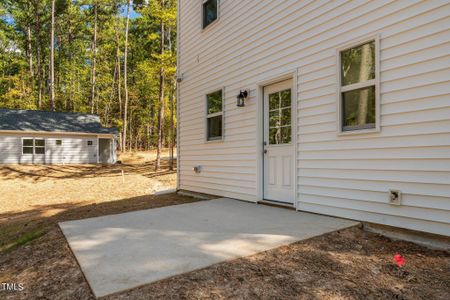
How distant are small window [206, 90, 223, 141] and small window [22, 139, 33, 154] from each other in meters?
16.1

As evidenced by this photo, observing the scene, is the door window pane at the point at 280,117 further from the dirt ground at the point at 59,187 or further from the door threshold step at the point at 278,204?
the dirt ground at the point at 59,187

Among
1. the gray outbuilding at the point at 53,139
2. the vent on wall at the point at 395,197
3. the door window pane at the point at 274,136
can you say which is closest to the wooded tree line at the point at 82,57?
the gray outbuilding at the point at 53,139

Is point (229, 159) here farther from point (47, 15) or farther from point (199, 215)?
point (47, 15)

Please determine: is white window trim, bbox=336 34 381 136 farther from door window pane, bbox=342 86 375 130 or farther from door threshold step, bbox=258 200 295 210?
door threshold step, bbox=258 200 295 210

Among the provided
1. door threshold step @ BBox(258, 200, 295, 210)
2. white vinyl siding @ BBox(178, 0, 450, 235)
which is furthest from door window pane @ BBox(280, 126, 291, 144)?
door threshold step @ BBox(258, 200, 295, 210)

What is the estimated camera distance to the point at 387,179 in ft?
10.7

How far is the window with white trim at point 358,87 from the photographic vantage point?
3445 mm

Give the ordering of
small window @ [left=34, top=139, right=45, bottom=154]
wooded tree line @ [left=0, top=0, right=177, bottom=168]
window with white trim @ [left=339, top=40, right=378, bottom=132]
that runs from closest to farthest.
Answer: window with white trim @ [left=339, top=40, right=378, bottom=132] → small window @ [left=34, top=139, right=45, bottom=154] → wooded tree line @ [left=0, top=0, right=177, bottom=168]

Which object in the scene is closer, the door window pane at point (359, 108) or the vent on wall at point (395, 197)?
the vent on wall at point (395, 197)

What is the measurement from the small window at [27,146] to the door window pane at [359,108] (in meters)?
19.7

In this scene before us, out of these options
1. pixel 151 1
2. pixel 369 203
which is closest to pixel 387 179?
pixel 369 203

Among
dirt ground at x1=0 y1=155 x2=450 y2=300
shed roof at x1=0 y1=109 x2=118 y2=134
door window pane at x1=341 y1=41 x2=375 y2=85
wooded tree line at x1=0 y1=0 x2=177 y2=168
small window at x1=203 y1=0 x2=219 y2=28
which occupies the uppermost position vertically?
wooded tree line at x1=0 y1=0 x2=177 y2=168

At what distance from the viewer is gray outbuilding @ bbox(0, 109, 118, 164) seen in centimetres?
1764

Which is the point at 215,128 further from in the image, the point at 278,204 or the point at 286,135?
the point at 278,204
